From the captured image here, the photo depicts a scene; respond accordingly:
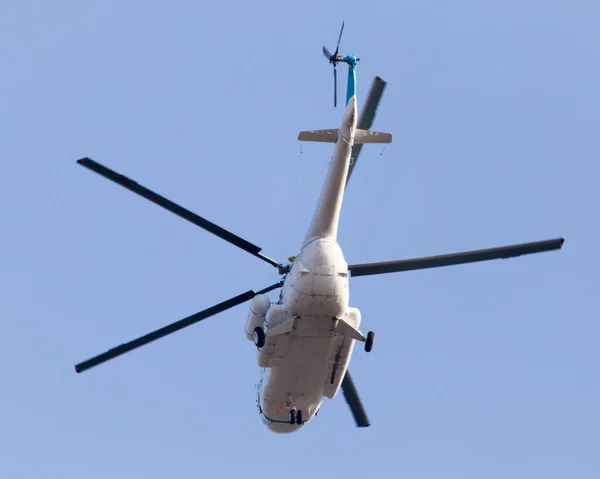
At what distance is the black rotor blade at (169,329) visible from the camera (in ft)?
106

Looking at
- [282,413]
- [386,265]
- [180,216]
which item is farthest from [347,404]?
[180,216]

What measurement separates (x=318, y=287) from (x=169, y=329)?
5.17 meters

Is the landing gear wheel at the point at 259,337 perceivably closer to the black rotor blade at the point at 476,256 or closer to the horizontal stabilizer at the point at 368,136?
the black rotor blade at the point at 476,256

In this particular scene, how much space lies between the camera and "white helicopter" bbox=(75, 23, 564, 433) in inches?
1217

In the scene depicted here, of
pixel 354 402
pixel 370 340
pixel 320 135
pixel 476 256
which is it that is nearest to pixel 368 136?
pixel 320 135

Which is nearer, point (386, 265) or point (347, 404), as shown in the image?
point (386, 265)

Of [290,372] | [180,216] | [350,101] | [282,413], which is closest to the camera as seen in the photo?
[180,216]

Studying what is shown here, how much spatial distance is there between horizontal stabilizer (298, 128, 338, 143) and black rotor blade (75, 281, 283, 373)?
183 inches

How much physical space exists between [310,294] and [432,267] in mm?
3749

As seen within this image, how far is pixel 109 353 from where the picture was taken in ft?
110

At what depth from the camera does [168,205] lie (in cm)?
2994

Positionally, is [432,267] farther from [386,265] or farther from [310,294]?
[310,294]

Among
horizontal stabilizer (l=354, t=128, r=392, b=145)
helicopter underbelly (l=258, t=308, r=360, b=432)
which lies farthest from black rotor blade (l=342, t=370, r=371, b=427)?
horizontal stabilizer (l=354, t=128, r=392, b=145)

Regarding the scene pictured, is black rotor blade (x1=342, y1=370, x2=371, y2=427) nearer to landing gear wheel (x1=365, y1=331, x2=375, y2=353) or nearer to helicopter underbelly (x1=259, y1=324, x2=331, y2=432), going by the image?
helicopter underbelly (x1=259, y1=324, x2=331, y2=432)
